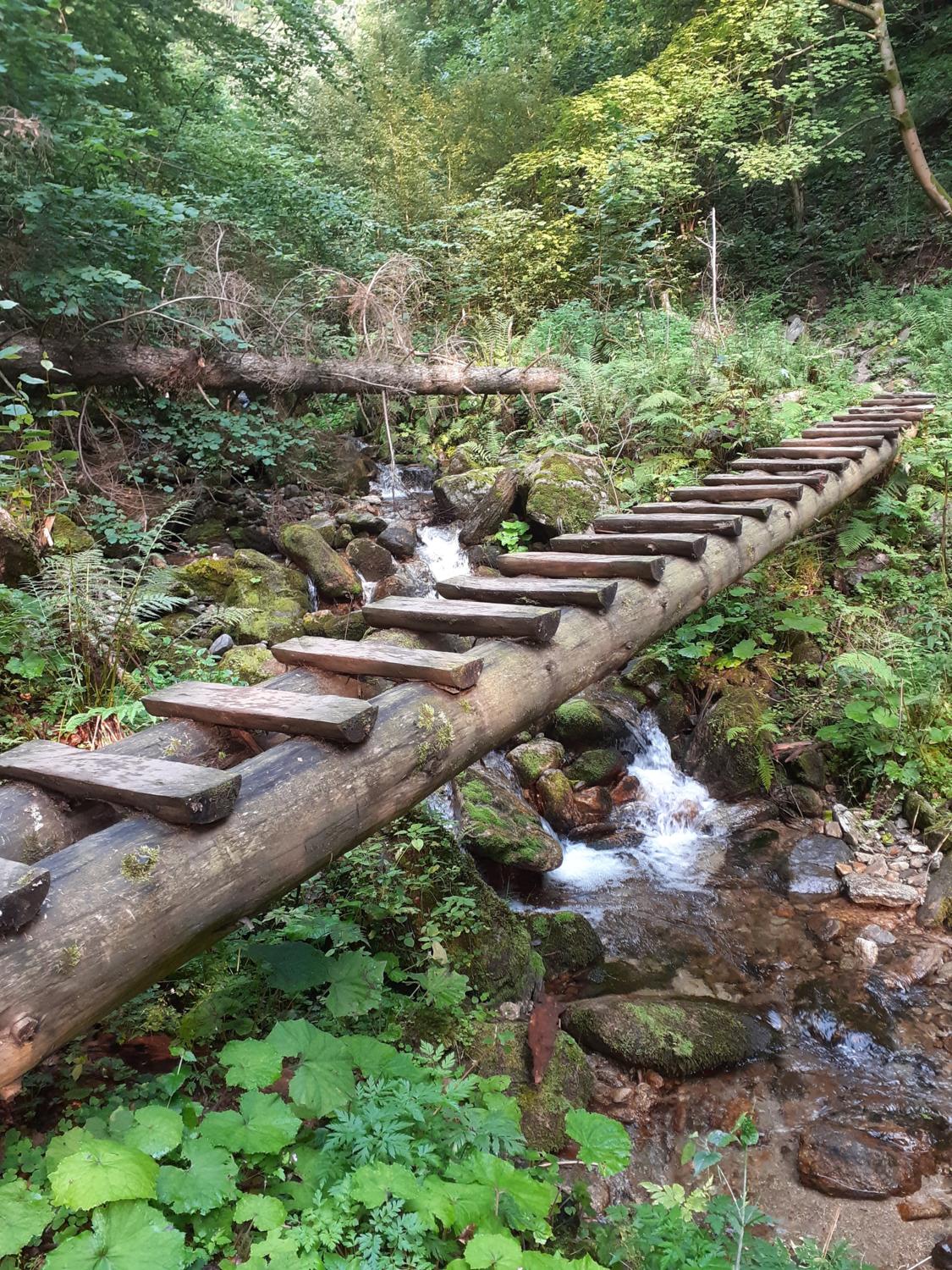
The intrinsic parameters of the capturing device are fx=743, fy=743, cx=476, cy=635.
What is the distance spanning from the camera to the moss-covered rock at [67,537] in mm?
5230

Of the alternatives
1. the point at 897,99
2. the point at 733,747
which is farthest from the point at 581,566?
the point at 897,99

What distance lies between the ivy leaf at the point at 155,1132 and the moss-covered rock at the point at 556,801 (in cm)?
372

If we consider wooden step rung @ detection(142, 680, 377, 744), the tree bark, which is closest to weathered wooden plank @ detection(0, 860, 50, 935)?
wooden step rung @ detection(142, 680, 377, 744)

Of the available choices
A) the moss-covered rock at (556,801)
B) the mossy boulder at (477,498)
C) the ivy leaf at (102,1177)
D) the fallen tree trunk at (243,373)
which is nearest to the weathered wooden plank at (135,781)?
the ivy leaf at (102,1177)

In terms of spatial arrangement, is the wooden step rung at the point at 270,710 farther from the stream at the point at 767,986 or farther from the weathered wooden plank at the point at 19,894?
the stream at the point at 767,986

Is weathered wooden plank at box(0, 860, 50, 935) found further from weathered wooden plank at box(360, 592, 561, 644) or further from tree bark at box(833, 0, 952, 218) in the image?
tree bark at box(833, 0, 952, 218)

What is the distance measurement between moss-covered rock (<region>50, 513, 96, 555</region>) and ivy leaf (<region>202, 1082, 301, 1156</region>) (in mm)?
4188

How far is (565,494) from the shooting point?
763 cm

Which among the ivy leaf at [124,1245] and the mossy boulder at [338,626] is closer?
the ivy leaf at [124,1245]

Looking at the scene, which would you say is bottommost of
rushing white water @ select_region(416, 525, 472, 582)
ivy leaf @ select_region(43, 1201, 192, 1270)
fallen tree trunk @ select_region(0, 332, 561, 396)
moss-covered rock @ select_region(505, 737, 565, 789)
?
moss-covered rock @ select_region(505, 737, 565, 789)

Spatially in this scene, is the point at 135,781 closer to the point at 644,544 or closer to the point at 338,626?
the point at 644,544

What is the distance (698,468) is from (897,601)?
2.24m

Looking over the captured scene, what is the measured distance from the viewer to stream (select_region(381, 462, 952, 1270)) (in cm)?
303

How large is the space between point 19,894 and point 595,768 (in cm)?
493
